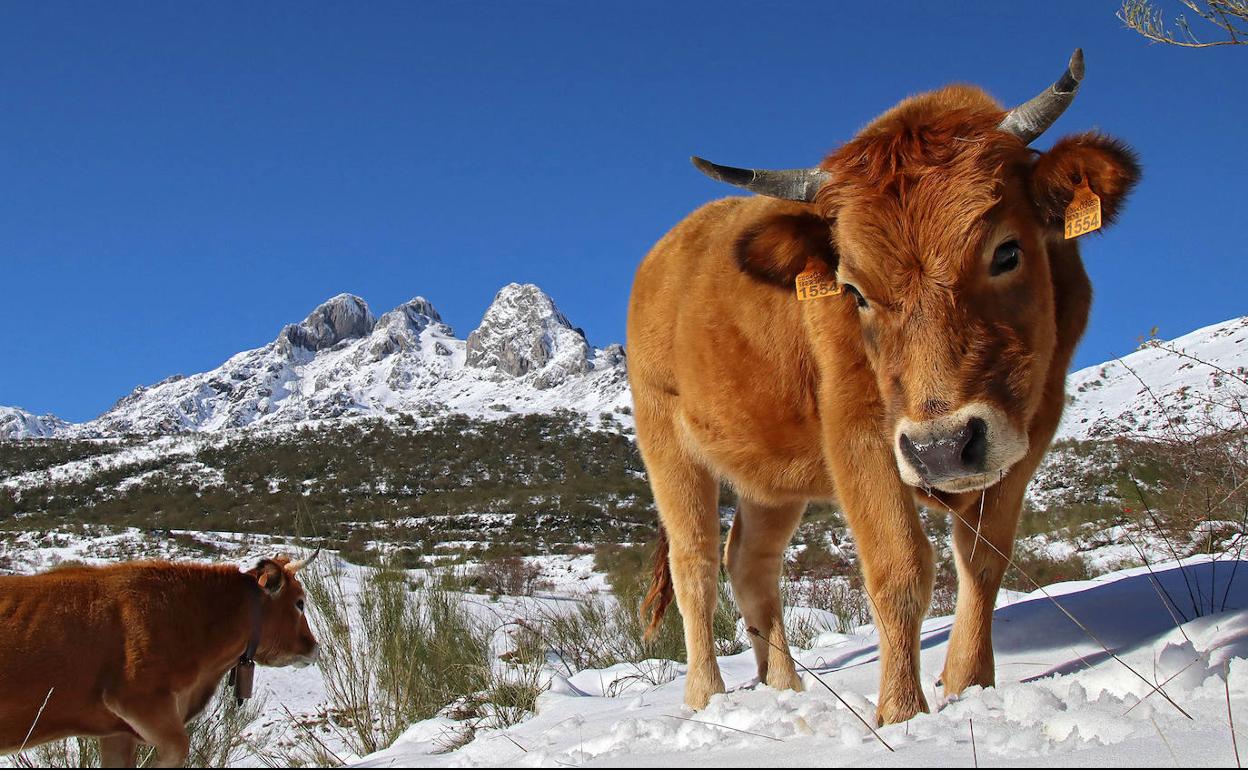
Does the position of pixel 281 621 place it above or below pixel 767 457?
below

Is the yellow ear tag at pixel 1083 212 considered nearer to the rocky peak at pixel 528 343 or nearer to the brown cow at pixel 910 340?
the brown cow at pixel 910 340

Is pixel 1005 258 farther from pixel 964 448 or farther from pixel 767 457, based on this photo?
pixel 767 457

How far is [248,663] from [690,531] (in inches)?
131

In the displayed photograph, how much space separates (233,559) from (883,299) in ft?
56.7

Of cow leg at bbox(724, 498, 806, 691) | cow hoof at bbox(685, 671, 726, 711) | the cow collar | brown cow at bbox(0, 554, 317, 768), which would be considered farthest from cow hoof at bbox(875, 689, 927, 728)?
the cow collar

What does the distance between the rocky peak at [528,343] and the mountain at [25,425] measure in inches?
3654

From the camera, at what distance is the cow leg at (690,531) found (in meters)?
4.29

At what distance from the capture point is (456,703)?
5.46 meters

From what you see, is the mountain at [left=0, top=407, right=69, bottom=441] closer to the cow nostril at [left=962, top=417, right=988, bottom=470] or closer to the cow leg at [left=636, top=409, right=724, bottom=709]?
the cow leg at [left=636, top=409, right=724, bottom=709]

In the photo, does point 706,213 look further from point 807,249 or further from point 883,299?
point 883,299

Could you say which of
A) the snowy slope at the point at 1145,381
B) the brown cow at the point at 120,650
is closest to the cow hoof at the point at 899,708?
the brown cow at the point at 120,650

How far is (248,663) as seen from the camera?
5.78 meters

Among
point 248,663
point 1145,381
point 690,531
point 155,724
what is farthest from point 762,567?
point 1145,381

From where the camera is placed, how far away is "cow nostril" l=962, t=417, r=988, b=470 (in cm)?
260
